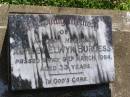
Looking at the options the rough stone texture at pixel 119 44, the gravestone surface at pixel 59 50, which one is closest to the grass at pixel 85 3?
the rough stone texture at pixel 119 44

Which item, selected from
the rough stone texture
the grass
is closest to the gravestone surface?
the rough stone texture

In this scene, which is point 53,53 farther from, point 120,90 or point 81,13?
point 120,90

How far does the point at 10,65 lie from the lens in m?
4.34

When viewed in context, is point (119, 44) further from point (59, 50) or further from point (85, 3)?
point (59, 50)

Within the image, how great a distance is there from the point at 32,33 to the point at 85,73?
0.73m

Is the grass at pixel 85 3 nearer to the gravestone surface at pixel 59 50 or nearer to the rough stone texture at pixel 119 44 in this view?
the rough stone texture at pixel 119 44

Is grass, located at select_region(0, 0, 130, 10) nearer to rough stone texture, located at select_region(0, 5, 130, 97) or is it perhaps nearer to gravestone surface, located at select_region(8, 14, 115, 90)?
rough stone texture, located at select_region(0, 5, 130, 97)

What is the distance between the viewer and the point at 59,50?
4.61 metres

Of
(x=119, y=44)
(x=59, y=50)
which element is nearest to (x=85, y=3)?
(x=119, y=44)

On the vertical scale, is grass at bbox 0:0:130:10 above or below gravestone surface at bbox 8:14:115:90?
above

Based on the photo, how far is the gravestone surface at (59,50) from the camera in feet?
14.4

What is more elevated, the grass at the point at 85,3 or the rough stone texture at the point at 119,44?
the grass at the point at 85,3

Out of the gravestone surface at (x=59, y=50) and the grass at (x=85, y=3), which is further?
the grass at (x=85, y=3)

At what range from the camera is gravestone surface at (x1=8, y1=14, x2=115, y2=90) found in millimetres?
4387
